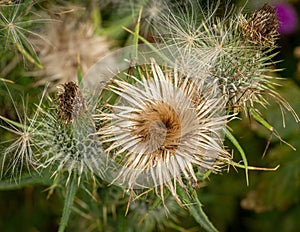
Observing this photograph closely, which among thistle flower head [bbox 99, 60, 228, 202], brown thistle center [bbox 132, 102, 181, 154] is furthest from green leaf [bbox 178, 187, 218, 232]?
brown thistle center [bbox 132, 102, 181, 154]

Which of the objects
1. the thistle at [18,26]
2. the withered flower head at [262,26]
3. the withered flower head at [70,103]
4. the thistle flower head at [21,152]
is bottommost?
the thistle flower head at [21,152]

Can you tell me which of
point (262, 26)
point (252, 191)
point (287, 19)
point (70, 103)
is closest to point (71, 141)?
point (70, 103)

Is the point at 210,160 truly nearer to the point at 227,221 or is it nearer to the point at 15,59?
the point at 15,59

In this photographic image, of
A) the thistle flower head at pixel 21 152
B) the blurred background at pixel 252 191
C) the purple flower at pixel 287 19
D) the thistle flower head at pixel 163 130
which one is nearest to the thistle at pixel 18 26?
the thistle flower head at pixel 21 152

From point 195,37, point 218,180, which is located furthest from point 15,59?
point 218,180

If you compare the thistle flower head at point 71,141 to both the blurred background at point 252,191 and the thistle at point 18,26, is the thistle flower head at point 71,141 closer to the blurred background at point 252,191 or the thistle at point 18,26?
the thistle at point 18,26

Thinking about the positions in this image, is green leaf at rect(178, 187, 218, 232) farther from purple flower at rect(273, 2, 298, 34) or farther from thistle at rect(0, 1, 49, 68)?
purple flower at rect(273, 2, 298, 34)

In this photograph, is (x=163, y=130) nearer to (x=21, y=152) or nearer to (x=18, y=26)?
(x=21, y=152)
